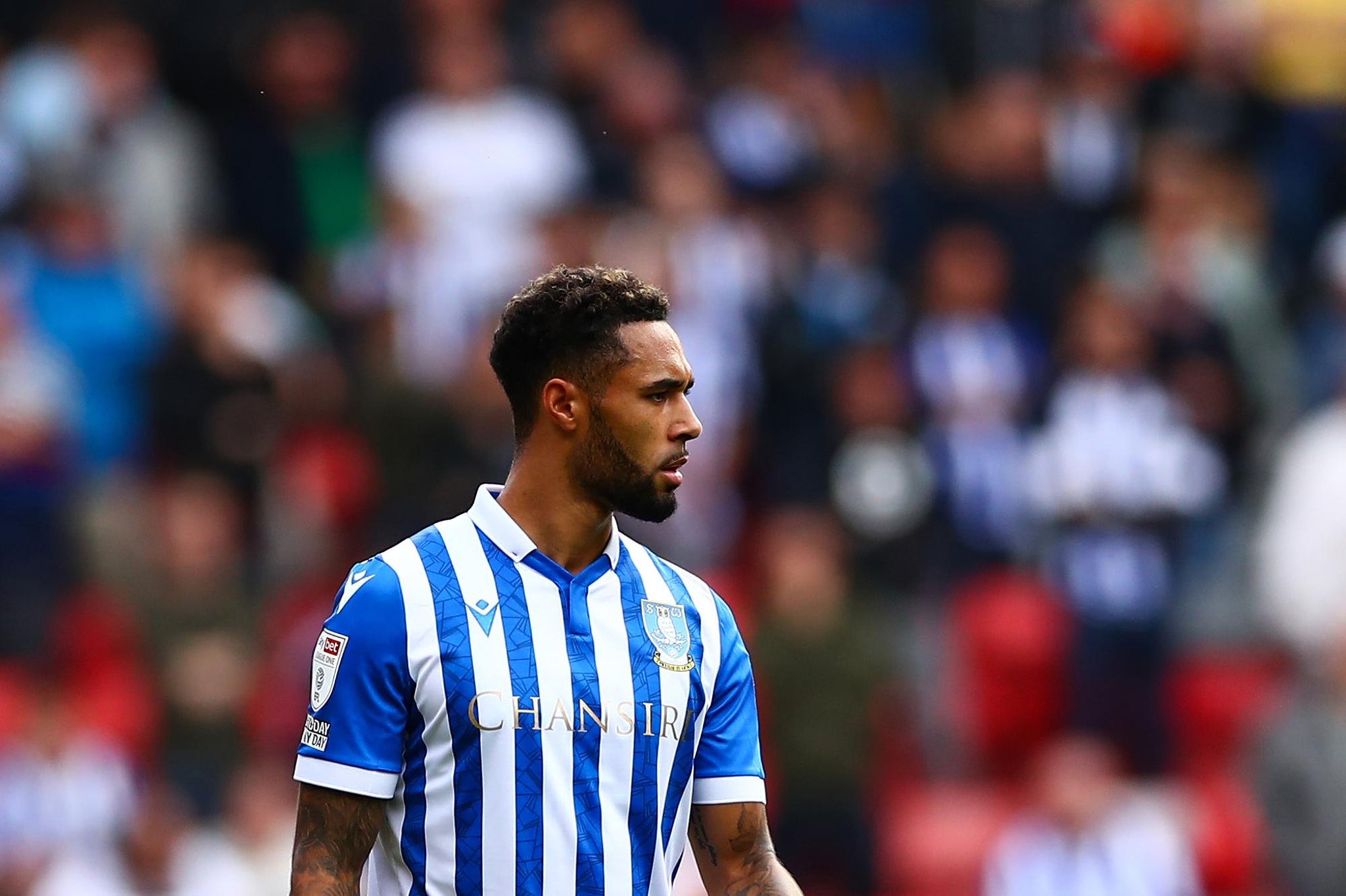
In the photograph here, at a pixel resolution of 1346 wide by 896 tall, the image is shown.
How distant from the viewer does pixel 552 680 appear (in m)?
4.40

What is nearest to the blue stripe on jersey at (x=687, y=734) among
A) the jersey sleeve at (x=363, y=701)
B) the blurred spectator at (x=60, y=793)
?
the jersey sleeve at (x=363, y=701)

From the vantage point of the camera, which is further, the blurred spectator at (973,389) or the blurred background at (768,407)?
the blurred spectator at (973,389)

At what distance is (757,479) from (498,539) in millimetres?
7233

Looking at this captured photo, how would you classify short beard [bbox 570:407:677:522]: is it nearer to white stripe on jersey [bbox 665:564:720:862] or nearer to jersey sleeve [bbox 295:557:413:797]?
white stripe on jersey [bbox 665:564:720:862]

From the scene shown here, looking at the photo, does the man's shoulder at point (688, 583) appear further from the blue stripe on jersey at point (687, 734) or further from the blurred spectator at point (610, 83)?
the blurred spectator at point (610, 83)

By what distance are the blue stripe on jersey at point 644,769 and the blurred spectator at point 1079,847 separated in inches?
248

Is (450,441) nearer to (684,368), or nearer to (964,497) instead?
(964,497)

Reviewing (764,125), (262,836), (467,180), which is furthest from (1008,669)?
(467,180)

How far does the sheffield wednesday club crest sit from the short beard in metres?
0.21

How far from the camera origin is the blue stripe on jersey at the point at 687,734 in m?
4.54

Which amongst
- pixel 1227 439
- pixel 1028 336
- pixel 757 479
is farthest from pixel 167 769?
pixel 1227 439

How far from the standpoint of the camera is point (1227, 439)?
1254cm

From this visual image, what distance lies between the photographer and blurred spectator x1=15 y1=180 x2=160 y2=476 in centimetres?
1194

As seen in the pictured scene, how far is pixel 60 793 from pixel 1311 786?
583 cm
